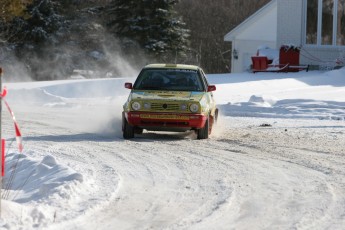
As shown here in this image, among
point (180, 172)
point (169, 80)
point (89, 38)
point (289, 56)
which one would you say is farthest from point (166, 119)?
point (89, 38)

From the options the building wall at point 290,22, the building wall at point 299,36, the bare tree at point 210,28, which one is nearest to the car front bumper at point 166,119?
the building wall at point 299,36

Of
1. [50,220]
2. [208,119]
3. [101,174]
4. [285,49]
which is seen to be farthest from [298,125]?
[285,49]

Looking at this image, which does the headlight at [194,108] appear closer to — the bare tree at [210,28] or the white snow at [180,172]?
the white snow at [180,172]

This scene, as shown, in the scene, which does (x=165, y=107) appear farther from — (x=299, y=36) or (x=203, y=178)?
(x=299, y=36)

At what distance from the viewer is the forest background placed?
4394 cm

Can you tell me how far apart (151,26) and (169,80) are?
1171 inches

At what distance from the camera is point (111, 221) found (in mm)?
7242

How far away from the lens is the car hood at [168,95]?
45.5 ft

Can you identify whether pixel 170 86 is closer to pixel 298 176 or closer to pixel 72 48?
pixel 298 176

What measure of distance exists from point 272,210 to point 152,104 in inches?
247

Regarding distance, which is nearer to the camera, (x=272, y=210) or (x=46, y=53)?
(x=272, y=210)

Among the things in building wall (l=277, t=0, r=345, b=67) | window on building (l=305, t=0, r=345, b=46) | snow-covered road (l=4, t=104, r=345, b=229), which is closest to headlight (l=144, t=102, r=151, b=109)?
snow-covered road (l=4, t=104, r=345, b=229)

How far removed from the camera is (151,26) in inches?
1738

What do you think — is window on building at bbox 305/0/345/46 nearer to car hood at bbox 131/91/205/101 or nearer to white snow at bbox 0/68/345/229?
white snow at bbox 0/68/345/229
